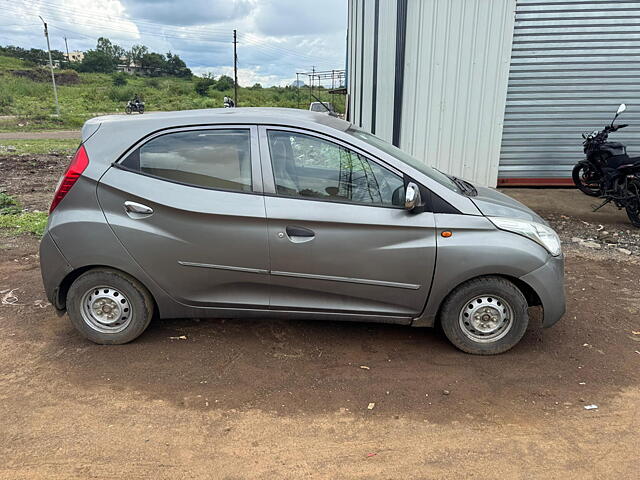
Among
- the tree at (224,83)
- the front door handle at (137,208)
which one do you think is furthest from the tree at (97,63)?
the front door handle at (137,208)

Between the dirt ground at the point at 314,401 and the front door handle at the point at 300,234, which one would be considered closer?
the dirt ground at the point at 314,401

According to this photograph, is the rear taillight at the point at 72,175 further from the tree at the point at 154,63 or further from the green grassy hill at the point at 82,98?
the tree at the point at 154,63

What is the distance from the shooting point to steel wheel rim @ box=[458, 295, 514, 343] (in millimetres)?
3482

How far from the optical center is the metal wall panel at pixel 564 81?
328 inches

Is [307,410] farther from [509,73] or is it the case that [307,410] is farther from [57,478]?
[509,73]

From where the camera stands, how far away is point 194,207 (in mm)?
3379

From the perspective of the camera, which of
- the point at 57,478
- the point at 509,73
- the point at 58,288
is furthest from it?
the point at 509,73

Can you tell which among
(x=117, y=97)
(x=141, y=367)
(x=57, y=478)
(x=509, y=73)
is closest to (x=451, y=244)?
(x=141, y=367)

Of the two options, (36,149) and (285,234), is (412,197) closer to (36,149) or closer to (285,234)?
(285,234)

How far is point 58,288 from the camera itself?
3.63 meters

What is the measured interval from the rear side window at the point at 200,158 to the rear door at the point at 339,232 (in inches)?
7.0

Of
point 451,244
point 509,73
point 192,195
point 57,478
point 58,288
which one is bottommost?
point 57,478

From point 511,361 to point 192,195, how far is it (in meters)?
2.55

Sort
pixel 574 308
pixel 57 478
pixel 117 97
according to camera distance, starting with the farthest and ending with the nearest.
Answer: pixel 117 97
pixel 574 308
pixel 57 478
